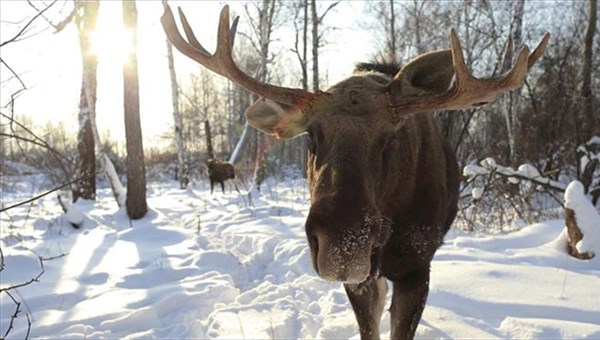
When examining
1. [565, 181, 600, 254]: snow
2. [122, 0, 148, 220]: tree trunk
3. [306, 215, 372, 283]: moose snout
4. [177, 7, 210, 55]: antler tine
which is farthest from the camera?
[122, 0, 148, 220]: tree trunk

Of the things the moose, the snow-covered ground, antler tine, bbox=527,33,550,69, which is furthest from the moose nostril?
the moose

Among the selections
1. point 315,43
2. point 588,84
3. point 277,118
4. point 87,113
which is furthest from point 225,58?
point 315,43

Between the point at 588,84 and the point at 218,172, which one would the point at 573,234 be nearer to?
the point at 588,84

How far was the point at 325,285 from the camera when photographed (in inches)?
196

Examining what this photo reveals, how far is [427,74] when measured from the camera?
3010 millimetres

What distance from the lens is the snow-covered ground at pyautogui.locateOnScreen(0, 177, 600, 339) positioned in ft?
12.0

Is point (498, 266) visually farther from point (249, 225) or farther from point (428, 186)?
point (249, 225)

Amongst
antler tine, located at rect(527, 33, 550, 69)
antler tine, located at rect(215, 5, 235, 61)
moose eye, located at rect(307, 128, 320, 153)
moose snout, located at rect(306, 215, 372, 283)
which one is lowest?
moose snout, located at rect(306, 215, 372, 283)

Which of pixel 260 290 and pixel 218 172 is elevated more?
pixel 218 172

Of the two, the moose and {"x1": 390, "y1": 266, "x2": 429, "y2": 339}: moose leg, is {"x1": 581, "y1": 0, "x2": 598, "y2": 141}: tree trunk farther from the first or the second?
the moose

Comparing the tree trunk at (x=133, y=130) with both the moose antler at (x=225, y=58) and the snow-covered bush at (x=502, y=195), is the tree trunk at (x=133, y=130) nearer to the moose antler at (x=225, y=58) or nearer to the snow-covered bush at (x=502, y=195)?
the snow-covered bush at (x=502, y=195)

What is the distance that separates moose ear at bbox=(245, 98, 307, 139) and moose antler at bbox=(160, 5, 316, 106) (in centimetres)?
12

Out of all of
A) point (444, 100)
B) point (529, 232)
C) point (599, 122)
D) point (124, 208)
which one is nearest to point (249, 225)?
point (124, 208)

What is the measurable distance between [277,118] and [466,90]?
1.21m
